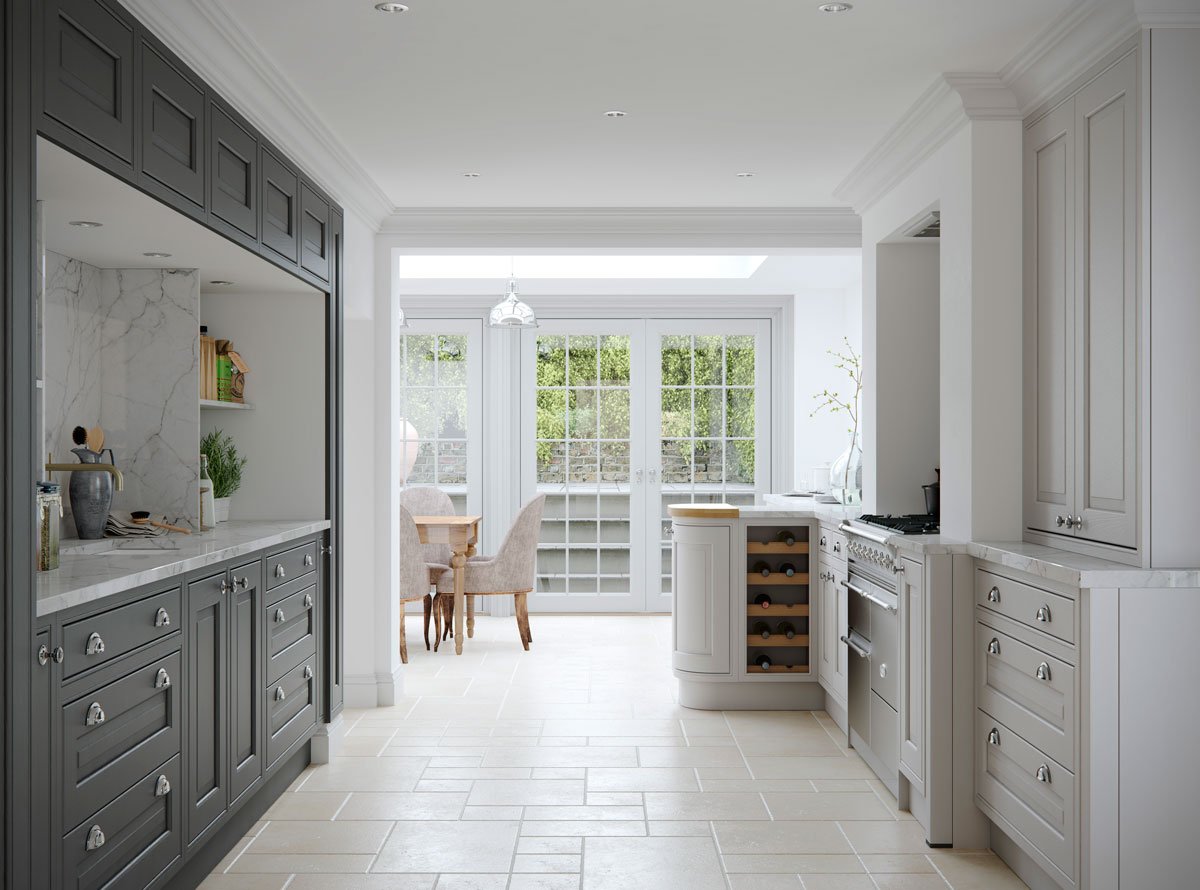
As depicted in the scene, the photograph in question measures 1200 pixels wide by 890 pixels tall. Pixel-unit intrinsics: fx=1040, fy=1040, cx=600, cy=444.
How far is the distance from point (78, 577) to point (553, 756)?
2.41 meters

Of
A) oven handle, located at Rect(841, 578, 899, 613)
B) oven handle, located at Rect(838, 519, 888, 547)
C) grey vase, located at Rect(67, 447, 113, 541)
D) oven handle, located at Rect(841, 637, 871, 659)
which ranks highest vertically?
grey vase, located at Rect(67, 447, 113, 541)

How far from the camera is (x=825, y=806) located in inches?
146

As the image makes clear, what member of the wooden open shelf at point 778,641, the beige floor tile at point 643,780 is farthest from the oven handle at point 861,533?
the beige floor tile at point 643,780

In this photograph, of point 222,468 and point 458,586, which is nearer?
point 222,468

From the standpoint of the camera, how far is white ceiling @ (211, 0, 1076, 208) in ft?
9.58

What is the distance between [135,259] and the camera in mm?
3588

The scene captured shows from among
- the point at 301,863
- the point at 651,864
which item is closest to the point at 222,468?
the point at 301,863

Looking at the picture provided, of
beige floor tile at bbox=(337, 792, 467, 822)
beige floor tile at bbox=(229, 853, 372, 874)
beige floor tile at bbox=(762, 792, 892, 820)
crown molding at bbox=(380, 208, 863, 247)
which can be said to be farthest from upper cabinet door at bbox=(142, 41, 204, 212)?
beige floor tile at bbox=(762, 792, 892, 820)

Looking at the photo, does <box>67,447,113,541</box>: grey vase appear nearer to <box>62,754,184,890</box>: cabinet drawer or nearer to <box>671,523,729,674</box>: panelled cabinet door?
<box>62,754,184,890</box>: cabinet drawer

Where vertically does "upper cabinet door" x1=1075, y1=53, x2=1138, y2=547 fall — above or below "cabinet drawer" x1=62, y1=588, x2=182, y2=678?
above

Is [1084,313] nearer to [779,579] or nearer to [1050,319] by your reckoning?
[1050,319]

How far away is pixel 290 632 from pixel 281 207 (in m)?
1.56

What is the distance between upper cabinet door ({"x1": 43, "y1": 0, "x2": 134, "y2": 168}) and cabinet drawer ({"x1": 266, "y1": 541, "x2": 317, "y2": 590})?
1.57 metres

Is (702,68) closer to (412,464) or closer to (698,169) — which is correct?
(698,169)
